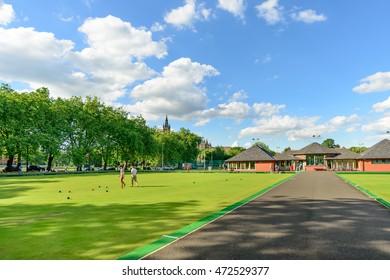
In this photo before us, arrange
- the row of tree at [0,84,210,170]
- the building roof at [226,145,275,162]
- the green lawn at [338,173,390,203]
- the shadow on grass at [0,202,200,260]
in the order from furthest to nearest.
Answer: the building roof at [226,145,275,162]
the row of tree at [0,84,210,170]
the green lawn at [338,173,390,203]
the shadow on grass at [0,202,200,260]

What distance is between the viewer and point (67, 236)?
283 inches

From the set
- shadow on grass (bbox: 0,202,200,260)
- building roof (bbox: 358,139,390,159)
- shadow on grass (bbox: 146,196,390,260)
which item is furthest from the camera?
building roof (bbox: 358,139,390,159)

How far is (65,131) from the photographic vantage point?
55750mm

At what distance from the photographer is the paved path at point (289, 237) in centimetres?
564

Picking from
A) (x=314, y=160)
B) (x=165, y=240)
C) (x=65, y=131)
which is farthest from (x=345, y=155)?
(x=165, y=240)

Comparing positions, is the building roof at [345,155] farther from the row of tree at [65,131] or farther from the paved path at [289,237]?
the paved path at [289,237]

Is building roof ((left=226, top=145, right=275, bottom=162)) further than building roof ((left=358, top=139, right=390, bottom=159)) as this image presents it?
Yes

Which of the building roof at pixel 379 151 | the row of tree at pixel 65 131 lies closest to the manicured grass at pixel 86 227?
the row of tree at pixel 65 131

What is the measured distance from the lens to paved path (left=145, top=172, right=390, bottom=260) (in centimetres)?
564

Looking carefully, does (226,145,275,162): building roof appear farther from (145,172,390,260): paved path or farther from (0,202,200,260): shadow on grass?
(0,202,200,260): shadow on grass

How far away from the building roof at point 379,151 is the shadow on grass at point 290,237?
60293 millimetres

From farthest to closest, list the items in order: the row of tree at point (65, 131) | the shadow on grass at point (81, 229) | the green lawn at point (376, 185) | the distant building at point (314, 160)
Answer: the distant building at point (314, 160) < the row of tree at point (65, 131) < the green lawn at point (376, 185) < the shadow on grass at point (81, 229)

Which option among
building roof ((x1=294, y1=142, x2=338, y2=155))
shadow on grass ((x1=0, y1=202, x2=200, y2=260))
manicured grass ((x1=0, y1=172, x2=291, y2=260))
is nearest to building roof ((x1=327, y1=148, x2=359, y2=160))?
building roof ((x1=294, y1=142, x2=338, y2=155))
